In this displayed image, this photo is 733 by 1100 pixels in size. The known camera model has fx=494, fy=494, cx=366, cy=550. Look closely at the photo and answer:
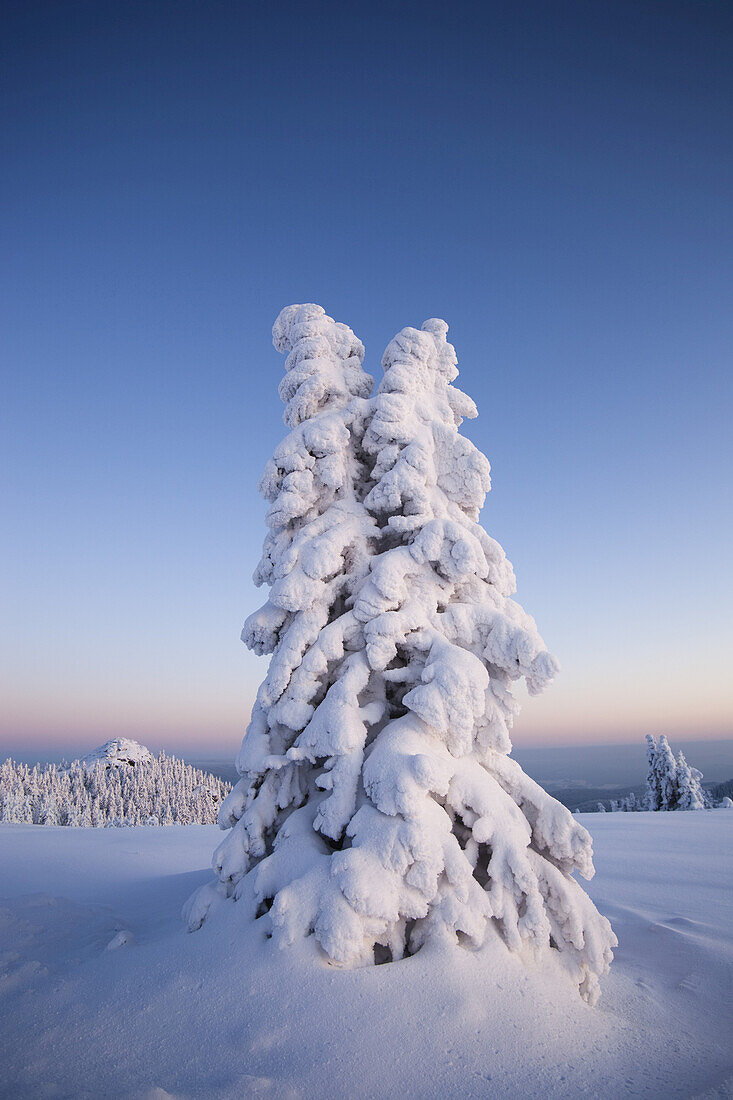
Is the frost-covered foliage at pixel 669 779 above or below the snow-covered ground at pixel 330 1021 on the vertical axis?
below

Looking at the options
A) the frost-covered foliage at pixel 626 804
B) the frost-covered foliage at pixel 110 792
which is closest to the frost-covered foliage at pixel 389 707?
the frost-covered foliage at pixel 626 804

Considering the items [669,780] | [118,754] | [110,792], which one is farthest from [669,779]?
[118,754]

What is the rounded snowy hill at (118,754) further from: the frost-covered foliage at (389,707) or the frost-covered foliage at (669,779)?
the frost-covered foliage at (389,707)

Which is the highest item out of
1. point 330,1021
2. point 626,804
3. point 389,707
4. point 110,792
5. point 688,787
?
point 389,707

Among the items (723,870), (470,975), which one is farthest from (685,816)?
(470,975)

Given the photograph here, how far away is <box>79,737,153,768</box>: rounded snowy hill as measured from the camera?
9425cm

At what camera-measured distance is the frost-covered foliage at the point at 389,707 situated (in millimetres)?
4684

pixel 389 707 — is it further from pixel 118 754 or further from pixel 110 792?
pixel 118 754

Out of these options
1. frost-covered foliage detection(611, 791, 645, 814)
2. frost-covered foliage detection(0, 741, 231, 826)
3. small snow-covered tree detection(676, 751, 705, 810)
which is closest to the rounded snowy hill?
frost-covered foliage detection(0, 741, 231, 826)

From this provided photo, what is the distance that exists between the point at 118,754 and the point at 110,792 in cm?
2132

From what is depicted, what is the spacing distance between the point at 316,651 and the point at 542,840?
327cm

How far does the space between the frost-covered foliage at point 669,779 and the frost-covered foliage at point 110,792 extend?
47.7 m

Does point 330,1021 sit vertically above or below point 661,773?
above

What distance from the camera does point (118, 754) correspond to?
317ft
